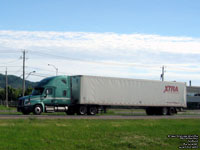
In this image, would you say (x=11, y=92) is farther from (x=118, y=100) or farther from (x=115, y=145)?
(x=115, y=145)

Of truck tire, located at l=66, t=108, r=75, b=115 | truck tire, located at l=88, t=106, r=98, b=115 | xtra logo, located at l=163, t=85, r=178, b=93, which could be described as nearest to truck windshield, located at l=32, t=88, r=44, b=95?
truck tire, located at l=66, t=108, r=75, b=115

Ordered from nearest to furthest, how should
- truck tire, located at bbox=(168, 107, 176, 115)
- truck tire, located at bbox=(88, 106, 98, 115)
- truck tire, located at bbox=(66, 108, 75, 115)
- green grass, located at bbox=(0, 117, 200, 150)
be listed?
1. green grass, located at bbox=(0, 117, 200, 150)
2. truck tire, located at bbox=(66, 108, 75, 115)
3. truck tire, located at bbox=(88, 106, 98, 115)
4. truck tire, located at bbox=(168, 107, 176, 115)

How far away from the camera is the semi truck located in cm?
3953

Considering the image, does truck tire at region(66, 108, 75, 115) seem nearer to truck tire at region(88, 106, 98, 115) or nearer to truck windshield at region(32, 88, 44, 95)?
truck tire at region(88, 106, 98, 115)

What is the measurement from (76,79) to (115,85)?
15.9 ft

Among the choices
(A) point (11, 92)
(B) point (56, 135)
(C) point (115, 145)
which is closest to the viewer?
(C) point (115, 145)

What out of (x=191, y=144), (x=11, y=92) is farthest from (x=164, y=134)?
(x=11, y=92)

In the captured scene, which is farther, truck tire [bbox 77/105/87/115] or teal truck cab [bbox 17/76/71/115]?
truck tire [bbox 77/105/87/115]

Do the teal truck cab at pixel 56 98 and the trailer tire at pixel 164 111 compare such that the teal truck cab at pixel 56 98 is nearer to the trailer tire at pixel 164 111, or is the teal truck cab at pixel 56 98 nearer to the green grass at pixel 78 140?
the trailer tire at pixel 164 111

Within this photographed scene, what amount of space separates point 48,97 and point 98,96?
5.80 m

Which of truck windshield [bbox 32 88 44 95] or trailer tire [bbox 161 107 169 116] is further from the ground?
truck windshield [bbox 32 88 44 95]

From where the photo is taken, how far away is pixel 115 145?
1766 cm

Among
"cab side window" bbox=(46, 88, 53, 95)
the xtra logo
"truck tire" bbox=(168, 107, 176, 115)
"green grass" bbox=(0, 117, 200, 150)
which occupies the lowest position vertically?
"green grass" bbox=(0, 117, 200, 150)

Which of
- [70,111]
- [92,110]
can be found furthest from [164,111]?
[70,111]
